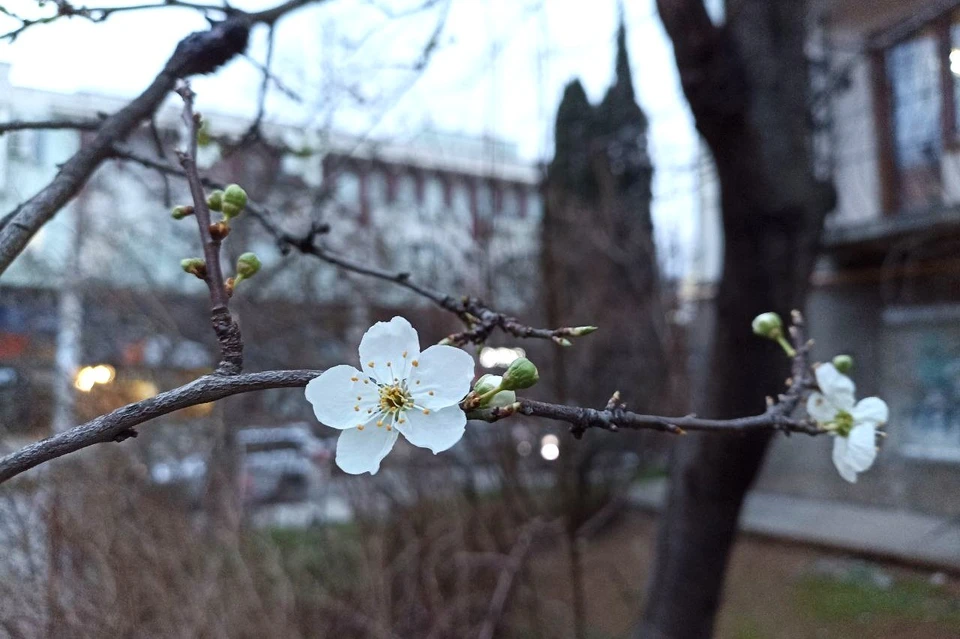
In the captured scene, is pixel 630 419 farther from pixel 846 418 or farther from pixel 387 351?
pixel 846 418

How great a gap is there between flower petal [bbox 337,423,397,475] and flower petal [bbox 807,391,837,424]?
0.70 meters

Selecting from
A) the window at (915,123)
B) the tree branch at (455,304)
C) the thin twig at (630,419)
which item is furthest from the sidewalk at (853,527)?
the tree branch at (455,304)

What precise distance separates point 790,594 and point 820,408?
434 cm

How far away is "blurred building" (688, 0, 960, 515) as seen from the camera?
5.12 m

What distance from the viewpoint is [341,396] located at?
713mm

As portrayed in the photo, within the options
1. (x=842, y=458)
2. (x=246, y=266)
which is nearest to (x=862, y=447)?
(x=842, y=458)

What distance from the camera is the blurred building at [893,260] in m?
5.12

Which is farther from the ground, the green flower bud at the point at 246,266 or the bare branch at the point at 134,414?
the green flower bud at the point at 246,266

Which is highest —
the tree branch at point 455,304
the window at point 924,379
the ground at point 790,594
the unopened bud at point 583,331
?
the tree branch at point 455,304

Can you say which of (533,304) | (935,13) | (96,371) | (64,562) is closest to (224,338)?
(64,562)

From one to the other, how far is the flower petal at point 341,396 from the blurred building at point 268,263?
2.67m

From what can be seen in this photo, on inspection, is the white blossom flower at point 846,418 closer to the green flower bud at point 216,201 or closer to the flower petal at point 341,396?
the flower petal at point 341,396

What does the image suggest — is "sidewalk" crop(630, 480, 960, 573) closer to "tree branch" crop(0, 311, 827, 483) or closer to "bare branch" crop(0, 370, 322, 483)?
"tree branch" crop(0, 311, 827, 483)

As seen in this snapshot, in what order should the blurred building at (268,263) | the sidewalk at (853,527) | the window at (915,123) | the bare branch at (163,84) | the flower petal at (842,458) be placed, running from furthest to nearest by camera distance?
the window at (915,123) < the sidewalk at (853,527) < the blurred building at (268,263) < the bare branch at (163,84) < the flower petal at (842,458)
